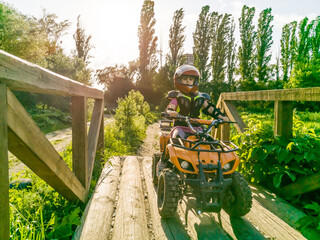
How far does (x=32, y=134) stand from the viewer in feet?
4.78

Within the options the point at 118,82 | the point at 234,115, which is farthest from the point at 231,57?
the point at 234,115

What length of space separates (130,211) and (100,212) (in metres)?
0.31

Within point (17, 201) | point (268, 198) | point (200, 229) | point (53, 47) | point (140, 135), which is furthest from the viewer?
point (53, 47)

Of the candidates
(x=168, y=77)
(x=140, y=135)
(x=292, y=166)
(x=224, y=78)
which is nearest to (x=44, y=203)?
(x=292, y=166)

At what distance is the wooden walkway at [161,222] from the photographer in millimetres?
2037

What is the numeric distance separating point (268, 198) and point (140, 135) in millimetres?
6101

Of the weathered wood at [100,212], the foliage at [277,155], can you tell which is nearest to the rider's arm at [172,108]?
the foliage at [277,155]

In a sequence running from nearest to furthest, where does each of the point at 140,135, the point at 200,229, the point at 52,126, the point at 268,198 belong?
the point at 200,229
the point at 268,198
the point at 140,135
the point at 52,126

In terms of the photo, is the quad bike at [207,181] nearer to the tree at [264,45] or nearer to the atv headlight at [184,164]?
the atv headlight at [184,164]

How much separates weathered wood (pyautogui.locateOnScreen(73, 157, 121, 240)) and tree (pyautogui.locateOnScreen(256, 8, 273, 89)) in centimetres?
2449

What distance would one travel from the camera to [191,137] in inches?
103

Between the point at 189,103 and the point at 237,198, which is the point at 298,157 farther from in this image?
the point at 189,103

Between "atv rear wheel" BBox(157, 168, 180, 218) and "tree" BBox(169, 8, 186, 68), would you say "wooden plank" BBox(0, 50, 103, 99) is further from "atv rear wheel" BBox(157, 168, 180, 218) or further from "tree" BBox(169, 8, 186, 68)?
"tree" BBox(169, 8, 186, 68)

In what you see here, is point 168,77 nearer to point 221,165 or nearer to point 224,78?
point 224,78
